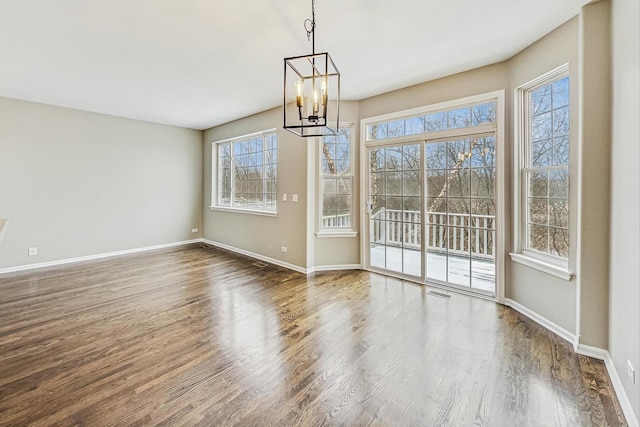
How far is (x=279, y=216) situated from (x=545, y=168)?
3661 mm

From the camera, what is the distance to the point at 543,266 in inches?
106

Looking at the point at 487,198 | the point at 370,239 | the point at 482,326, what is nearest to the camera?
the point at 482,326

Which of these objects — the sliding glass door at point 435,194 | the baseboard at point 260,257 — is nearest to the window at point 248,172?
the baseboard at point 260,257

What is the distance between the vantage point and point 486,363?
213cm

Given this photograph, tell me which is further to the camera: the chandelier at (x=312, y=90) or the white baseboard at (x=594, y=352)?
the chandelier at (x=312, y=90)

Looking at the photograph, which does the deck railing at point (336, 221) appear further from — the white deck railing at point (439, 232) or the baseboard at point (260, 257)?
the baseboard at point (260, 257)

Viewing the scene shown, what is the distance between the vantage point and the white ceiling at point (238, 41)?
227 cm

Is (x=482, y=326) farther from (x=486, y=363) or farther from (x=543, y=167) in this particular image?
(x=543, y=167)

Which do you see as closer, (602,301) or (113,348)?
(602,301)

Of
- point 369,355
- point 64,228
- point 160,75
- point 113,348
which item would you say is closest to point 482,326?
point 369,355

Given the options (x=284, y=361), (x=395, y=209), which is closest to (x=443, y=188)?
(x=395, y=209)

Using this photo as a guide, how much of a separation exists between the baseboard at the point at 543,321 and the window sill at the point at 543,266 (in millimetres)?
460

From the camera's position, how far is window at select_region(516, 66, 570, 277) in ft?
8.61

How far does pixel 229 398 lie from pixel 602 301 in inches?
112
